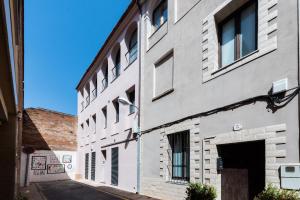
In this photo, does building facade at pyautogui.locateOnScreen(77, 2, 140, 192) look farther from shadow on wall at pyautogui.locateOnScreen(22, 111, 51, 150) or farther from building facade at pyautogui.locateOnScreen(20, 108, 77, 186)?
shadow on wall at pyautogui.locateOnScreen(22, 111, 51, 150)

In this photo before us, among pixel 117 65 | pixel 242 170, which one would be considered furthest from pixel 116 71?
pixel 242 170

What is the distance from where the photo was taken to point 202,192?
23.6ft

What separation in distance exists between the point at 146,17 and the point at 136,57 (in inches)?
68.0

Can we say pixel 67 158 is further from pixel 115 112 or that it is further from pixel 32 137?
pixel 115 112

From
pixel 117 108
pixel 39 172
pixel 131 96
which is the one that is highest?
pixel 131 96

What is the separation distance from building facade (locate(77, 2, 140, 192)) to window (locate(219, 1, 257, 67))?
502cm

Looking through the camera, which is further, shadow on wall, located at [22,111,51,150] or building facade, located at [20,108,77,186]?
shadow on wall, located at [22,111,51,150]

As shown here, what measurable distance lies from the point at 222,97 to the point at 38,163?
60.9ft

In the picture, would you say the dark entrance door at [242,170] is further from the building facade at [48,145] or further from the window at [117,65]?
the building facade at [48,145]

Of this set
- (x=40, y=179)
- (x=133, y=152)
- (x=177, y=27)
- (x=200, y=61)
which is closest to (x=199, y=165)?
(x=200, y=61)

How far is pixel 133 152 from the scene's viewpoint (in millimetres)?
12781

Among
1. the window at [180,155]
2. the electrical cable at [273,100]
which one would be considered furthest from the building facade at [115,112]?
the electrical cable at [273,100]

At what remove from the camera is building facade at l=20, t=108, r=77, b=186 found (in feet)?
73.8

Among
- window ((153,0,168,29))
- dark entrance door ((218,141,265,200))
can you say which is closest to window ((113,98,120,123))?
window ((153,0,168,29))
